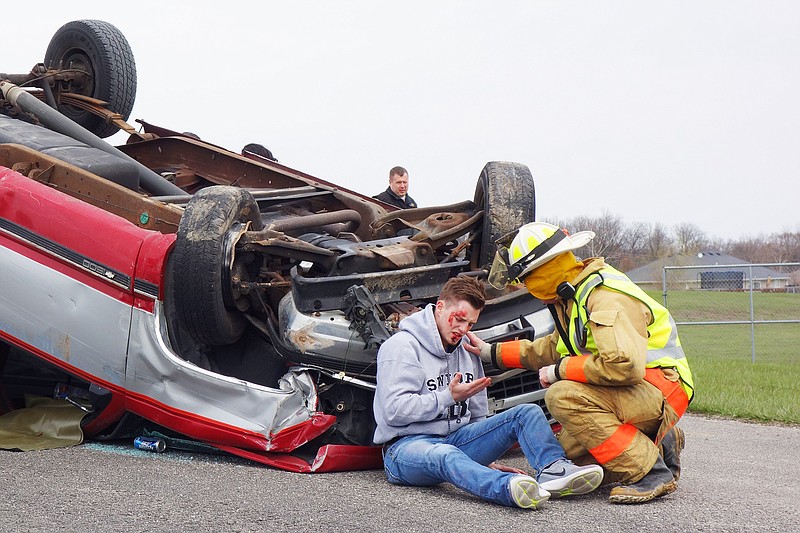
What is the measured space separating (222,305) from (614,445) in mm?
1992

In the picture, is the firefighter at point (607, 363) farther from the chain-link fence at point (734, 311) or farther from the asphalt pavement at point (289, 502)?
the chain-link fence at point (734, 311)

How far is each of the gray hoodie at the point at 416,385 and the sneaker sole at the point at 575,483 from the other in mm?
568

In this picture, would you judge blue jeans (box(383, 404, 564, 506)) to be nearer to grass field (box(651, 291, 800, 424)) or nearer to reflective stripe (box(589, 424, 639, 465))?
reflective stripe (box(589, 424, 639, 465))

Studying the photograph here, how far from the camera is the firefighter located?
3953 millimetres

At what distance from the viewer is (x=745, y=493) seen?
170 inches

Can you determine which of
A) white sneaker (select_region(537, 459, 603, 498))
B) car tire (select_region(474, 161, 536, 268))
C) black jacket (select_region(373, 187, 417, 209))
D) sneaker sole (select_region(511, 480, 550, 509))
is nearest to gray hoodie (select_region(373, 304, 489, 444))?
white sneaker (select_region(537, 459, 603, 498))

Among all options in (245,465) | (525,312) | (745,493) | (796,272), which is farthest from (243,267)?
(796,272)

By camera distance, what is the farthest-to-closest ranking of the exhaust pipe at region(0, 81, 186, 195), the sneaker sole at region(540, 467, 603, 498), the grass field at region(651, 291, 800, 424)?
the grass field at region(651, 291, 800, 424) → the exhaust pipe at region(0, 81, 186, 195) → the sneaker sole at region(540, 467, 603, 498)

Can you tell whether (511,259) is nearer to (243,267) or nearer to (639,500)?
(639,500)

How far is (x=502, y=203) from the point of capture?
559 cm

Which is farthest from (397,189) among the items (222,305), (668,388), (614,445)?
(614,445)

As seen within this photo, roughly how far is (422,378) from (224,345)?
1.33m

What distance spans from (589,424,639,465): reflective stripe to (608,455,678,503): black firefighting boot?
135 mm

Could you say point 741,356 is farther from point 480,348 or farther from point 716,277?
point 480,348
